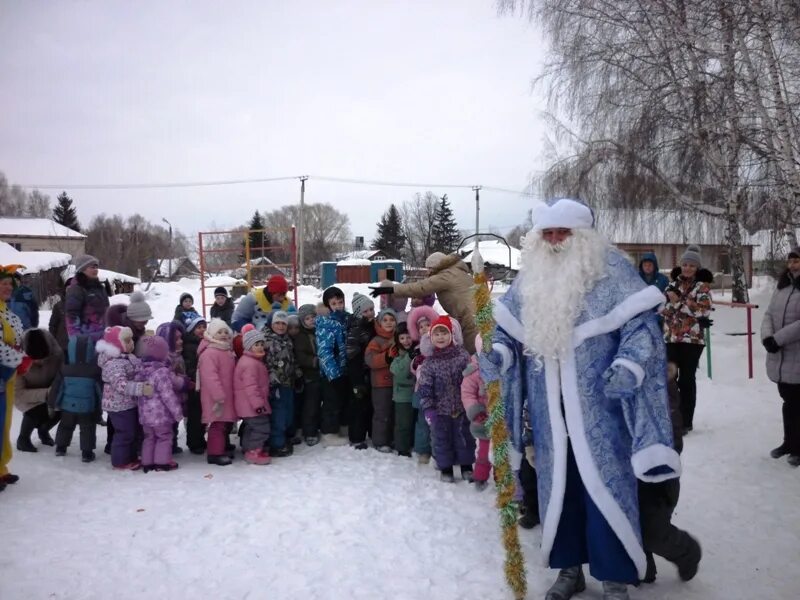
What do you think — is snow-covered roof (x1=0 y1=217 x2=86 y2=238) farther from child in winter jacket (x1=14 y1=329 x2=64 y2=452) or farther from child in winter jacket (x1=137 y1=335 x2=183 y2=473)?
child in winter jacket (x1=137 y1=335 x2=183 y2=473)

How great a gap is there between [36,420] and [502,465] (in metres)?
5.00

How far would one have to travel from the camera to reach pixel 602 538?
2.66 metres

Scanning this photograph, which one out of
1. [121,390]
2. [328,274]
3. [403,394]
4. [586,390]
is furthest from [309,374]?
[328,274]

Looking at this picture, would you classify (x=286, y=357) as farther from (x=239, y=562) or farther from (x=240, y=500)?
(x=239, y=562)

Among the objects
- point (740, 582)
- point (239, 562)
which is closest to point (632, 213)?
point (740, 582)

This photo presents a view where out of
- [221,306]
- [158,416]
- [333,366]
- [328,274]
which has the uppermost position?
[328,274]

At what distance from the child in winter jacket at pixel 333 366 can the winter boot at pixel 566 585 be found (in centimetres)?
329

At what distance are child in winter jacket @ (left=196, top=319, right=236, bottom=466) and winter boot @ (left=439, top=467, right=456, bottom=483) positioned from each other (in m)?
2.11

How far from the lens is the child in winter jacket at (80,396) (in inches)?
209

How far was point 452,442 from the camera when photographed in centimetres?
482

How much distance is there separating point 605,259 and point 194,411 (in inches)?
178

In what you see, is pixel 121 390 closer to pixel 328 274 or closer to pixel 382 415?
pixel 382 415

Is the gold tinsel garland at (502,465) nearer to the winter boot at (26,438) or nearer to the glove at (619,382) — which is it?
the glove at (619,382)

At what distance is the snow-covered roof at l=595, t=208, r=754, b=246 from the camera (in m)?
13.6
